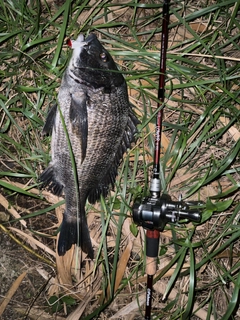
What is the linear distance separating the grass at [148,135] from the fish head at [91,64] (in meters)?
0.22

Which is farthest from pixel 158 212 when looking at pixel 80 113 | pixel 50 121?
pixel 50 121

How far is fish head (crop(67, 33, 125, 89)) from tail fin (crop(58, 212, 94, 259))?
80 centimetres

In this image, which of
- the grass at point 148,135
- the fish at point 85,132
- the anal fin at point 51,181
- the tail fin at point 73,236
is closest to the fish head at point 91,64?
the fish at point 85,132

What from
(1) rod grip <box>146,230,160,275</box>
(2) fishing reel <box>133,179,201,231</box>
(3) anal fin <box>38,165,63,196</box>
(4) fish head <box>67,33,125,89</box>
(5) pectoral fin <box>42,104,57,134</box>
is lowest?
(1) rod grip <box>146,230,160,275</box>

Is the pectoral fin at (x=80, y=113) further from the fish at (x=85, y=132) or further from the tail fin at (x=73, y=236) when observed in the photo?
the tail fin at (x=73, y=236)

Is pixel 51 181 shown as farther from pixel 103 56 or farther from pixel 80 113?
pixel 103 56

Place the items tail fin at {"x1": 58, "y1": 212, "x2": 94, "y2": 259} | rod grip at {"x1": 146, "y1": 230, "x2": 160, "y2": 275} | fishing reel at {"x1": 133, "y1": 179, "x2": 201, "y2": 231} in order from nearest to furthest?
fishing reel at {"x1": 133, "y1": 179, "x2": 201, "y2": 231}, rod grip at {"x1": 146, "y1": 230, "x2": 160, "y2": 275}, tail fin at {"x1": 58, "y1": 212, "x2": 94, "y2": 259}

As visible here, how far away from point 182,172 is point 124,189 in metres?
0.39

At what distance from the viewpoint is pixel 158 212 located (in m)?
1.98

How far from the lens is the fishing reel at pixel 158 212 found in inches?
78.0

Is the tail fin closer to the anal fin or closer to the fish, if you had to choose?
the fish

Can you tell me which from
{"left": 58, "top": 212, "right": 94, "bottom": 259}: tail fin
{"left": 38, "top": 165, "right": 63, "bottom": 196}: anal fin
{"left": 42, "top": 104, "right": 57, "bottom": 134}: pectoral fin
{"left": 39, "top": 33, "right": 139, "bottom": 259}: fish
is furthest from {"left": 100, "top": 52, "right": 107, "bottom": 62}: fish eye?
{"left": 58, "top": 212, "right": 94, "bottom": 259}: tail fin

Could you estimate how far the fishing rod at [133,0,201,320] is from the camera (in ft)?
6.51

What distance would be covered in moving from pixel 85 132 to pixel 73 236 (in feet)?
2.16
